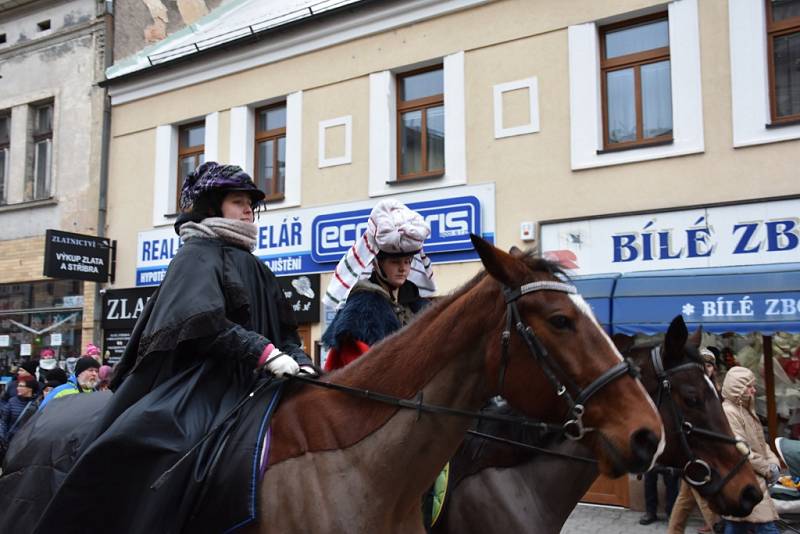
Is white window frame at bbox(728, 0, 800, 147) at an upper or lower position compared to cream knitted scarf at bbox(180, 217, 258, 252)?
upper

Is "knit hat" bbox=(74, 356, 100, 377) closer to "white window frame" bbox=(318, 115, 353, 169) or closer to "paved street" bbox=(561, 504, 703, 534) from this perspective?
"white window frame" bbox=(318, 115, 353, 169)

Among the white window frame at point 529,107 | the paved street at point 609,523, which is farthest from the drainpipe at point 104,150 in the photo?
the paved street at point 609,523

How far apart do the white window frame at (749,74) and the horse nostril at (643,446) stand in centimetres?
717

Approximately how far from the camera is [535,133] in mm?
9828

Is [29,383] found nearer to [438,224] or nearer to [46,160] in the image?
[438,224]

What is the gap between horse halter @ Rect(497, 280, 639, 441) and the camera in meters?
2.40

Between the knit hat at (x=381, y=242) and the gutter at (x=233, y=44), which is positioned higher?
the gutter at (x=233, y=44)

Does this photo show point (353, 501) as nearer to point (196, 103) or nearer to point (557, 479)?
point (557, 479)

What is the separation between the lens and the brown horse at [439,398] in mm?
2445

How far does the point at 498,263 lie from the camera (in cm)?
257

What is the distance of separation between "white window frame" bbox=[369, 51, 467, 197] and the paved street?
4.71 m

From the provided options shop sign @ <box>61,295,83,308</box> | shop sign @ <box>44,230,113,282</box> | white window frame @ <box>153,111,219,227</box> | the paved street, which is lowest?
the paved street

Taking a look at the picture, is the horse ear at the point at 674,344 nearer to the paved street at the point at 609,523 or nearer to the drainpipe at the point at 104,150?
the paved street at the point at 609,523

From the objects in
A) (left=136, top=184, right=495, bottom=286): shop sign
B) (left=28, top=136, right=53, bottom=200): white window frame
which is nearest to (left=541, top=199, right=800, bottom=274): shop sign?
(left=136, top=184, right=495, bottom=286): shop sign
